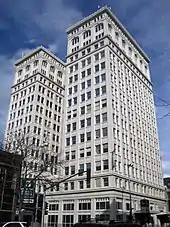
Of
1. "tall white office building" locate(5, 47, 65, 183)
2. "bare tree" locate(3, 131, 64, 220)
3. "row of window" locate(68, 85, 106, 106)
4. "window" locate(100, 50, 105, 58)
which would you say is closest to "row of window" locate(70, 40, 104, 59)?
"window" locate(100, 50, 105, 58)

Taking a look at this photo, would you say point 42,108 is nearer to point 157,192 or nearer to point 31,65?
point 31,65

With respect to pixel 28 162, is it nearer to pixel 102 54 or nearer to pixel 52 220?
pixel 52 220

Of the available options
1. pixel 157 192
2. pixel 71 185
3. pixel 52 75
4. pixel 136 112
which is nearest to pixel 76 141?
pixel 71 185

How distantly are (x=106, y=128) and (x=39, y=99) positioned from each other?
31.8m

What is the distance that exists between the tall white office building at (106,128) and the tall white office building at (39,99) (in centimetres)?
1312

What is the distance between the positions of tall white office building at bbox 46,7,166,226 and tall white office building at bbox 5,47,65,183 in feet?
43.0

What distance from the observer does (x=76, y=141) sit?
59.5 meters

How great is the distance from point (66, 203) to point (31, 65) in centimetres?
5082

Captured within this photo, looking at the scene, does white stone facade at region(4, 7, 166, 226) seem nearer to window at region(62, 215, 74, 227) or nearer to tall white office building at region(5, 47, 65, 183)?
window at region(62, 215, 74, 227)

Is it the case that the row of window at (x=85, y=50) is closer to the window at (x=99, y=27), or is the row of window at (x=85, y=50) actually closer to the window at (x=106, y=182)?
the window at (x=99, y=27)

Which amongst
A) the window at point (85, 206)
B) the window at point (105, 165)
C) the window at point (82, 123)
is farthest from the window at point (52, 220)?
the window at point (82, 123)

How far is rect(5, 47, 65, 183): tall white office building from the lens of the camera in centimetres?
7544

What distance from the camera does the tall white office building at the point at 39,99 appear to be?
7544 centimetres

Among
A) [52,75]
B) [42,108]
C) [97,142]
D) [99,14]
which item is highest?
[99,14]
